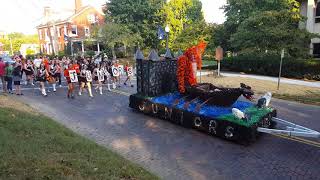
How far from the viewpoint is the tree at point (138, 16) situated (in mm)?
39406

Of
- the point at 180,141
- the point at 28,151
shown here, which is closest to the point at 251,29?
the point at 180,141

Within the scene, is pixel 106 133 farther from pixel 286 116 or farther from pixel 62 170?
pixel 286 116

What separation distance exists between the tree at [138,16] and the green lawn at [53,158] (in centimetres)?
3241

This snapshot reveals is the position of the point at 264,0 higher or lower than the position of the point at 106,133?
higher

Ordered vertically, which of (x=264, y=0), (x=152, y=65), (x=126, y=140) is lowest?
(x=126, y=140)

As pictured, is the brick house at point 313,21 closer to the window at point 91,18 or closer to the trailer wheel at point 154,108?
the trailer wheel at point 154,108

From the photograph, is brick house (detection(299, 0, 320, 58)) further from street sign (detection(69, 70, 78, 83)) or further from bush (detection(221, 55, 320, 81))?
street sign (detection(69, 70, 78, 83))

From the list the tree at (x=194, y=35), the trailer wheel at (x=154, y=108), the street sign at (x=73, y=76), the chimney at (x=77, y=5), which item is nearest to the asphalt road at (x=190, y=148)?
the trailer wheel at (x=154, y=108)

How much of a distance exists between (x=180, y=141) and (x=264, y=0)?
22508mm

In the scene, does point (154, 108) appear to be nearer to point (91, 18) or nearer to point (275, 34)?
point (275, 34)

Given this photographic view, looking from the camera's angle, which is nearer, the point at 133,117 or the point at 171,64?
the point at 133,117

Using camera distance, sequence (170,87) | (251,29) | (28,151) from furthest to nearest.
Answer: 1. (251,29)
2. (170,87)
3. (28,151)

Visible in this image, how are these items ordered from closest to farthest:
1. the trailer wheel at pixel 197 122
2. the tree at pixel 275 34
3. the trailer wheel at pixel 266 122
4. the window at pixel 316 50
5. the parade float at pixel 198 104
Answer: the parade float at pixel 198 104 < the trailer wheel at pixel 266 122 < the trailer wheel at pixel 197 122 < the tree at pixel 275 34 < the window at pixel 316 50

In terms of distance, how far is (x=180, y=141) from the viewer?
8945mm
